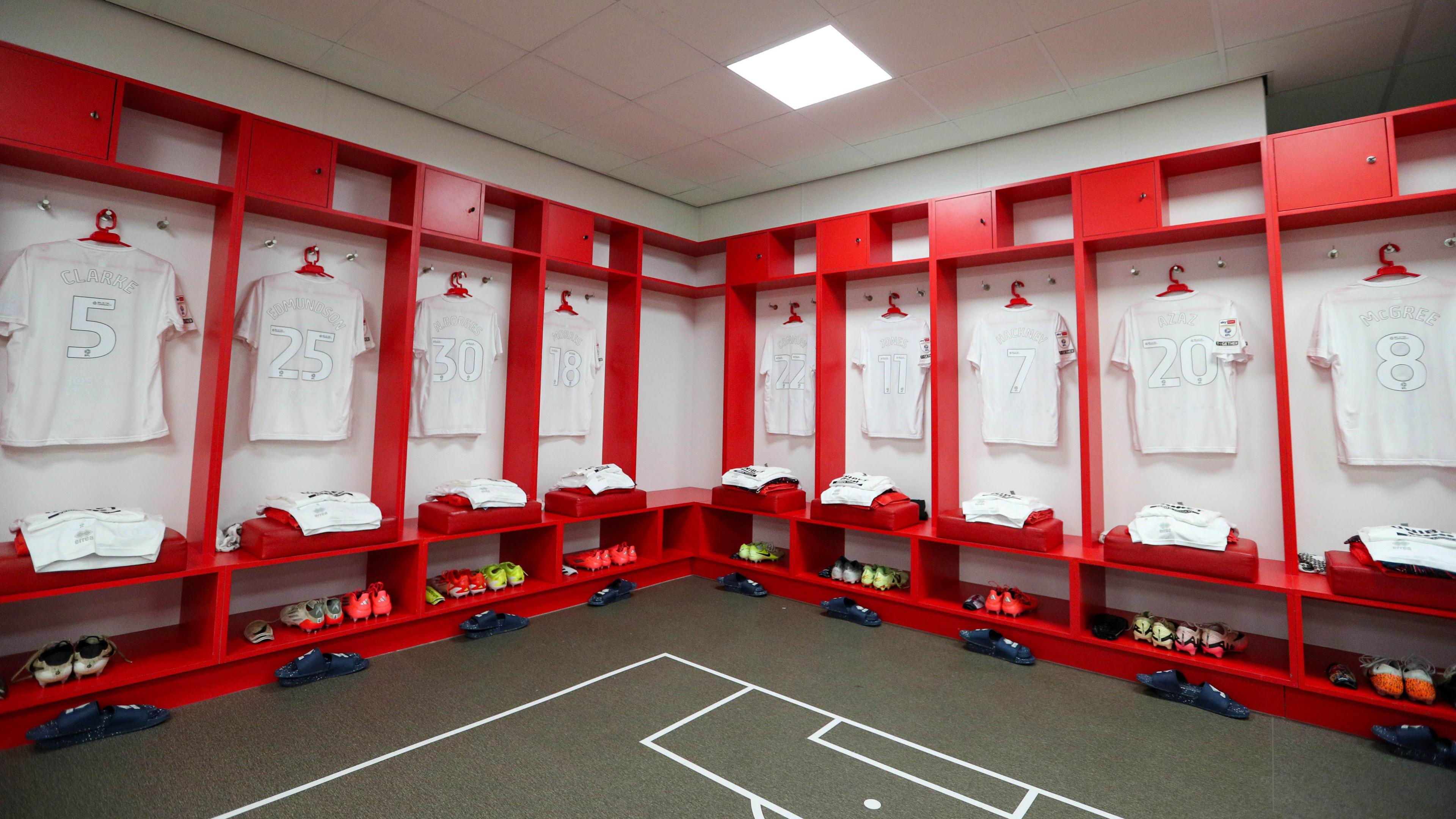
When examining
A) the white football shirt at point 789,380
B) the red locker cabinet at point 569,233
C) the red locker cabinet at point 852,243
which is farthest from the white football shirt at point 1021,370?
the red locker cabinet at point 569,233

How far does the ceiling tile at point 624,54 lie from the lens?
3.12 m

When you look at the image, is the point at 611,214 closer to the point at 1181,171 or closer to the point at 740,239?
the point at 740,239

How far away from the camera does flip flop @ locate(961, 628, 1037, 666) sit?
3400mm

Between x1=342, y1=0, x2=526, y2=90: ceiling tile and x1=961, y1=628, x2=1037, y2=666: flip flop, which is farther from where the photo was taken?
x1=961, y1=628, x2=1037, y2=666: flip flop

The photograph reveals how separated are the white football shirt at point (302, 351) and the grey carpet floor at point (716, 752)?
1371 millimetres

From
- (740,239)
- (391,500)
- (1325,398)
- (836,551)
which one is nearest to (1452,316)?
(1325,398)

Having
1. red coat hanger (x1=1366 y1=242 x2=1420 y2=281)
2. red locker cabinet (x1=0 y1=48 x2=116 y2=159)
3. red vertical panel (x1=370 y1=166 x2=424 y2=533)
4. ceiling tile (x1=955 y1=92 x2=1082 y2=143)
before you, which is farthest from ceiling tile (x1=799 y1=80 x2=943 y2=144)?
red locker cabinet (x1=0 y1=48 x2=116 y2=159)

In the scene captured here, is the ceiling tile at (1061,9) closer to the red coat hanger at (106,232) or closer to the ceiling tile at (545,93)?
the ceiling tile at (545,93)

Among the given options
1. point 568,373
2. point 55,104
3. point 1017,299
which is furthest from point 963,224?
point 55,104

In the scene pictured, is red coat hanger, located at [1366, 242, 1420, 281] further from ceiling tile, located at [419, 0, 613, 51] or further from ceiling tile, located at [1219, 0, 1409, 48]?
ceiling tile, located at [419, 0, 613, 51]

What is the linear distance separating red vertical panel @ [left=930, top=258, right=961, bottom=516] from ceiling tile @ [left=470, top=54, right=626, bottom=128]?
2.35 metres

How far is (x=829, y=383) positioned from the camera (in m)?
4.80

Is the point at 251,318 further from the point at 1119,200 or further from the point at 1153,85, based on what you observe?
the point at 1153,85

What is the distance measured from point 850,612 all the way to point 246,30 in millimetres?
4551
